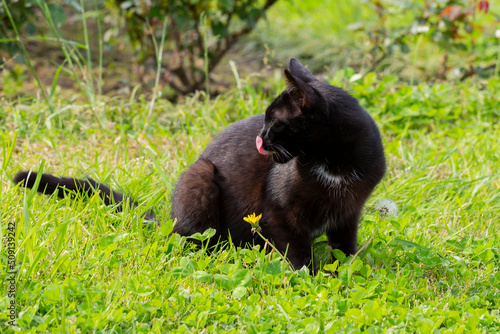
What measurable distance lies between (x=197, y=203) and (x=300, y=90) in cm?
79

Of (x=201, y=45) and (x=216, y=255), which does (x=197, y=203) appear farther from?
(x=201, y=45)

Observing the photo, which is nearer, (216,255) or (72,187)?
(216,255)

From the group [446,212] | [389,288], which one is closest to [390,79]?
[446,212]

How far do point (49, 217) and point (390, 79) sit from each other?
3223 mm

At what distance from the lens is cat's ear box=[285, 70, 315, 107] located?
2096 millimetres

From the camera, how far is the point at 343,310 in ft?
6.71

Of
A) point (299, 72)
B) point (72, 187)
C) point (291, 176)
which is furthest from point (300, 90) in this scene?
point (72, 187)

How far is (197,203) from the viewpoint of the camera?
8.60ft

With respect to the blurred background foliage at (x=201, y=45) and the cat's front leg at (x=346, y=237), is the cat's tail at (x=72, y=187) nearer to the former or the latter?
the cat's front leg at (x=346, y=237)

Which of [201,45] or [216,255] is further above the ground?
[201,45]

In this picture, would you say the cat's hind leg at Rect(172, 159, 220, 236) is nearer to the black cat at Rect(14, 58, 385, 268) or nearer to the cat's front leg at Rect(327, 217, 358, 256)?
the black cat at Rect(14, 58, 385, 268)

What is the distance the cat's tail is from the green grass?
0.06m

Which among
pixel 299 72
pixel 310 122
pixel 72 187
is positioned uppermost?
pixel 299 72

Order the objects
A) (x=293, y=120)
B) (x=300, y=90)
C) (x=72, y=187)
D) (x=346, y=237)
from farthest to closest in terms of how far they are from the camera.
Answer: (x=72, y=187) < (x=346, y=237) < (x=293, y=120) < (x=300, y=90)
